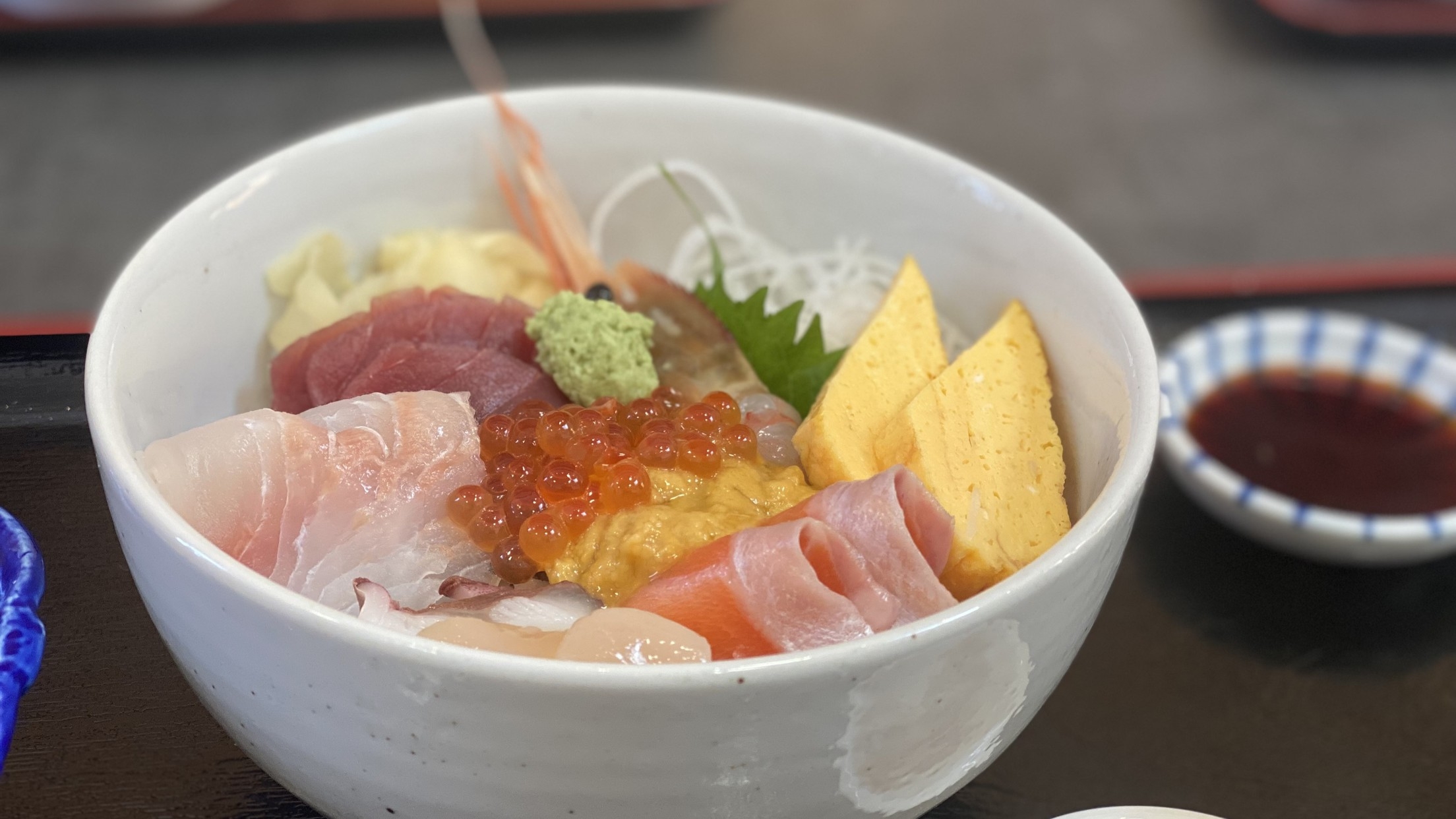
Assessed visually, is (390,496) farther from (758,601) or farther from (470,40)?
(470,40)

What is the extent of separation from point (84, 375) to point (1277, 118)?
3528 mm

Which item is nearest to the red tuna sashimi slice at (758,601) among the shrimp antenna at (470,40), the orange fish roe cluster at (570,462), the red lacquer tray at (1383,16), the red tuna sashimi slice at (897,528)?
the red tuna sashimi slice at (897,528)

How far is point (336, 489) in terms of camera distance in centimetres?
102

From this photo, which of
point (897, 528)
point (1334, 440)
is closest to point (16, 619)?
point (897, 528)

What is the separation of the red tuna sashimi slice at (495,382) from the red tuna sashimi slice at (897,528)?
389 millimetres

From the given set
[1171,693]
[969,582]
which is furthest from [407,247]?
[1171,693]

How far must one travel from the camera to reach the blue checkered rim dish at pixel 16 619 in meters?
0.83

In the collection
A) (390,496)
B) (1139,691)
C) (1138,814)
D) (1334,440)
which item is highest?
(390,496)

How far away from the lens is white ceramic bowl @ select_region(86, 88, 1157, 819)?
712mm

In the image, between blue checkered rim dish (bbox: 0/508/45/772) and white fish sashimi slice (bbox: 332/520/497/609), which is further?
white fish sashimi slice (bbox: 332/520/497/609)

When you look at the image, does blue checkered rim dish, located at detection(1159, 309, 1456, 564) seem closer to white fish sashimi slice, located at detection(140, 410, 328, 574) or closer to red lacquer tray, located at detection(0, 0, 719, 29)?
white fish sashimi slice, located at detection(140, 410, 328, 574)

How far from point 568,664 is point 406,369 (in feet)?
2.00

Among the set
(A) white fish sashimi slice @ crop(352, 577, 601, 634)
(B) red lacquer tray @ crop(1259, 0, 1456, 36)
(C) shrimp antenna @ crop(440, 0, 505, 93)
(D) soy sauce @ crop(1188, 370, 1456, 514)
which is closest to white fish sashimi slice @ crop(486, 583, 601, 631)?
(A) white fish sashimi slice @ crop(352, 577, 601, 634)

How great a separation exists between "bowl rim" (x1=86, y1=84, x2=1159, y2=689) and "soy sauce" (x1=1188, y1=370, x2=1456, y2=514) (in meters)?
0.77
